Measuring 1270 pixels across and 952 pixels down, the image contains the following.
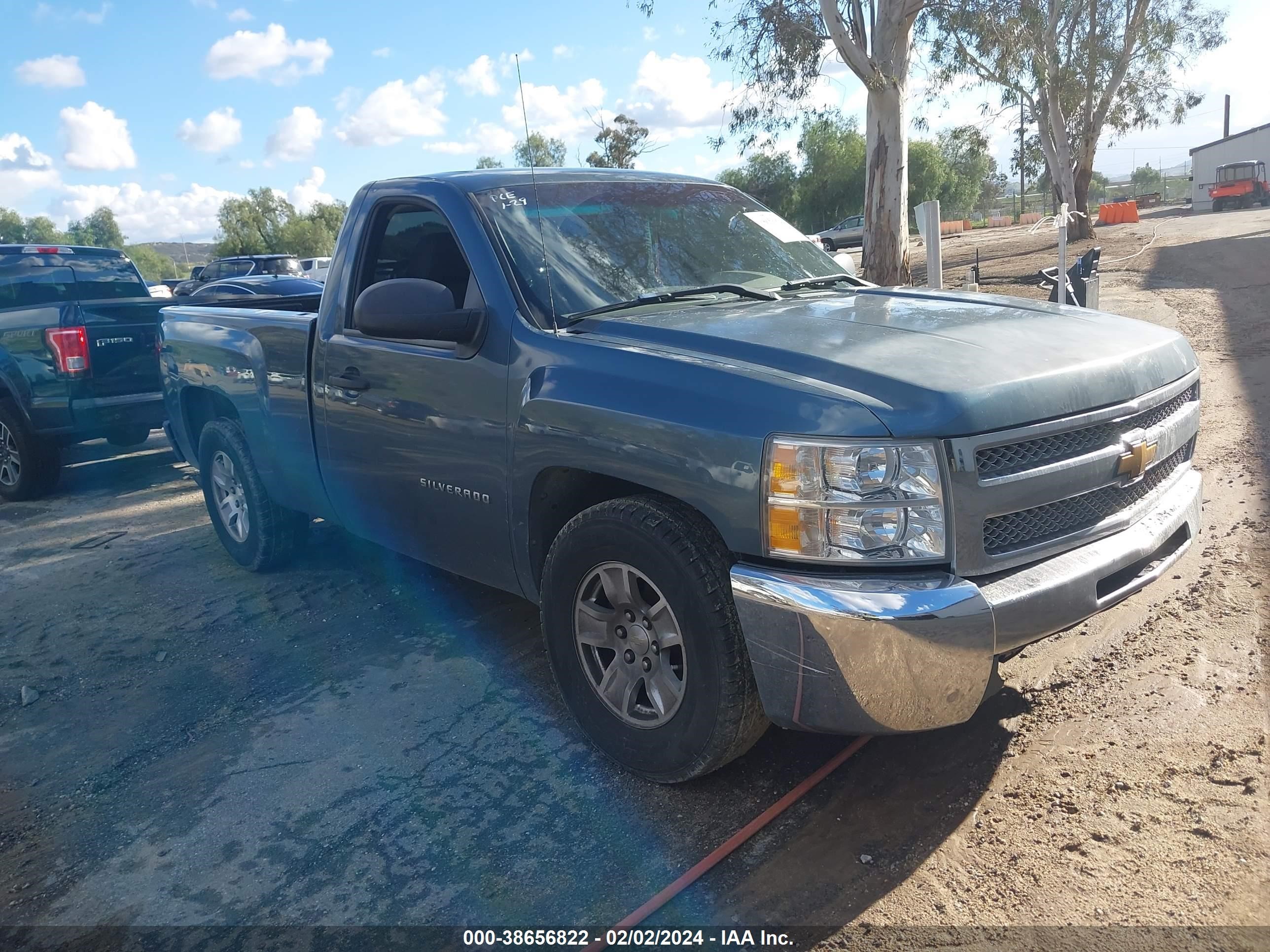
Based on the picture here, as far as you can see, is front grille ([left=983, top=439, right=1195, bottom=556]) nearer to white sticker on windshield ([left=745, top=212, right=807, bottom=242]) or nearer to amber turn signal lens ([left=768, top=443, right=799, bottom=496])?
amber turn signal lens ([left=768, top=443, right=799, bottom=496])

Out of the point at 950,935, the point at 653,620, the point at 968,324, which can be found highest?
the point at 968,324

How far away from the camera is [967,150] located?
33.9 metres

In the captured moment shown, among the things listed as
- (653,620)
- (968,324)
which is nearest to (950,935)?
(653,620)

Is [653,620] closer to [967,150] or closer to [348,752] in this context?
[348,752]

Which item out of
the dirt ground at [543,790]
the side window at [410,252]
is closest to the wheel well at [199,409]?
the dirt ground at [543,790]

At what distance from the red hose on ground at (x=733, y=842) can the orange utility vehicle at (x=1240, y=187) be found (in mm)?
55916

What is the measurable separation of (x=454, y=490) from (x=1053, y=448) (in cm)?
211

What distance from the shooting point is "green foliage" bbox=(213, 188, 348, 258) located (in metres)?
75.8

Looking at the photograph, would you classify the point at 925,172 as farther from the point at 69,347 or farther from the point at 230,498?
the point at 230,498

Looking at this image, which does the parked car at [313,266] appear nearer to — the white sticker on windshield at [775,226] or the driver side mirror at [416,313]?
the white sticker on windshield at [775,226]

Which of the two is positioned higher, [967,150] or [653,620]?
[967,150]

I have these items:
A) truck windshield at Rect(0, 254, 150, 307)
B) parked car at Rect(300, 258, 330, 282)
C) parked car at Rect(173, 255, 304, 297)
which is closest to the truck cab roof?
truck windshield at Rect(0, 254, 150, 307)

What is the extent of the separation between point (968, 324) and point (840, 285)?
1.13 m

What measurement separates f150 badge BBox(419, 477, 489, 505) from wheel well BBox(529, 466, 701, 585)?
9.9 inches
